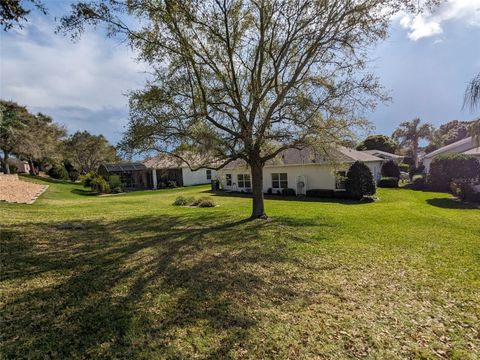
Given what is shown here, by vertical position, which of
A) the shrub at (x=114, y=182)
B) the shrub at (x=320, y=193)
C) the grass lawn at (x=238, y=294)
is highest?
the shrub at (x=114, y=182)

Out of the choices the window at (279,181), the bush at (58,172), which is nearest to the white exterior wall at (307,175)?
the window at (279,181)

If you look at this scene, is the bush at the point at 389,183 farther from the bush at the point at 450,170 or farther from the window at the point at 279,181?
the window at the point at 279,181

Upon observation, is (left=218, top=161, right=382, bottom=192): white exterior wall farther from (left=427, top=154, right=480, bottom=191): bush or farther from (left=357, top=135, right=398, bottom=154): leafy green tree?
(left=357, top=135, right=398, bottom=154): leafy green tree

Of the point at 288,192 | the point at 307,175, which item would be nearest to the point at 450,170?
the point at 307,175

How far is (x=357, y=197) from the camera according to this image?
67.4ft

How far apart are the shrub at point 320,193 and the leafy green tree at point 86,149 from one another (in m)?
42.8

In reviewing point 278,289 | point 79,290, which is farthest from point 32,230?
point 278,289

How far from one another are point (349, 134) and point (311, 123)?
2.14 m

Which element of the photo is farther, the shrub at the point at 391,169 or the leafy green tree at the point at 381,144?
the leafy green tree at the point at 381,144

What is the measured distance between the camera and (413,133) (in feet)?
169

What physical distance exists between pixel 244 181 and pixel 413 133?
128ft

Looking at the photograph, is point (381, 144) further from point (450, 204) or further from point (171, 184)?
point (171, 184)

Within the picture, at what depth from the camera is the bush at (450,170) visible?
22422 mm

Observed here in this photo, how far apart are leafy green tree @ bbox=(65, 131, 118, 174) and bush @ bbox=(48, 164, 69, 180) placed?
4.62 m
